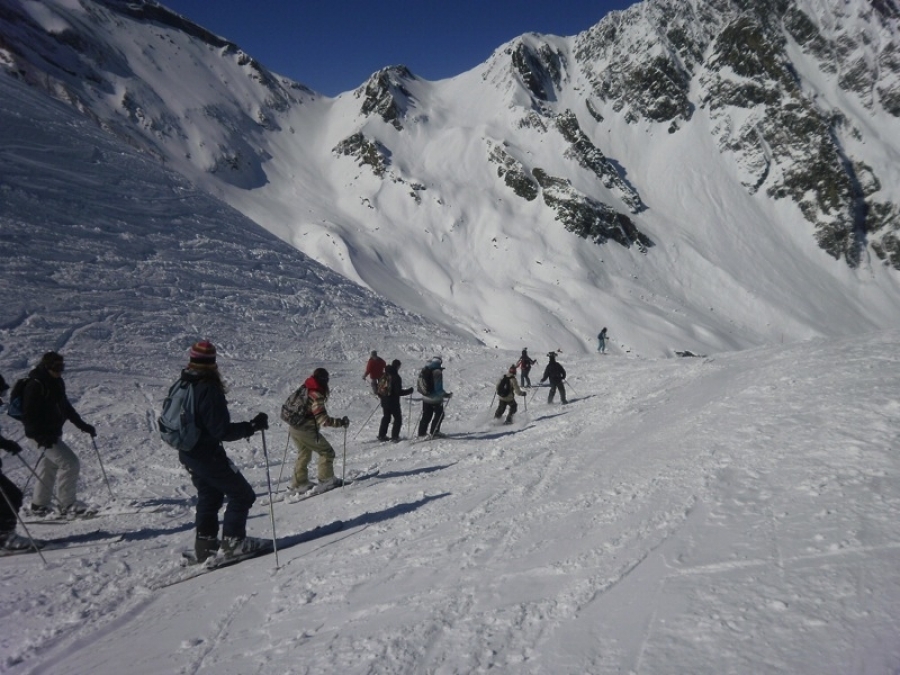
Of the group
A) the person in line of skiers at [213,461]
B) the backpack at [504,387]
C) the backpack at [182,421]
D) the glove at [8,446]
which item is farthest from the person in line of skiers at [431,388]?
the glove at [8,446]

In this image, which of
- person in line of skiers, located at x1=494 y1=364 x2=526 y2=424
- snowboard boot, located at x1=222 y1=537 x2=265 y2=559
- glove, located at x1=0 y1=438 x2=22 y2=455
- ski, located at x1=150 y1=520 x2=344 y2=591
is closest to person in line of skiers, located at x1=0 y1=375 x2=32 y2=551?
glove, located at x1=0 y1=438 x2=22 y2=455

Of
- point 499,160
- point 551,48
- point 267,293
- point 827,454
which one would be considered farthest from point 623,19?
point 827,454

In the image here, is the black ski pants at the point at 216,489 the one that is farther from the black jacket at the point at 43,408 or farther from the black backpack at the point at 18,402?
the black backpack at the point at 18,402

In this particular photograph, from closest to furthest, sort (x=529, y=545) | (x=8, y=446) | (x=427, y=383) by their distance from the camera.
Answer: (x=529, y=545) < (x=8, y=446) < (x=427, y=383)

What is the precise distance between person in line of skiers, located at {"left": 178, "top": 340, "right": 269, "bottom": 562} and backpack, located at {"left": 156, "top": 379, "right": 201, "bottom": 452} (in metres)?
0.04

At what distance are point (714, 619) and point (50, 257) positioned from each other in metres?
21.5

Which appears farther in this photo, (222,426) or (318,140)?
(318,140)

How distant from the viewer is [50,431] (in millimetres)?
6895

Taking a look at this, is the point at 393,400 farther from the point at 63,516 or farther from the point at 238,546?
the point at 238,546

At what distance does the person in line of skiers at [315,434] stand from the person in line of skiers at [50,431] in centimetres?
294

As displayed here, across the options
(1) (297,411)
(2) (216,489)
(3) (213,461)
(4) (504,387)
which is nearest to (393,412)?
(4) (504,387)

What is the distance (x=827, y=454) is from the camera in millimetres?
5500

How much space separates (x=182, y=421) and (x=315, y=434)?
126 inches

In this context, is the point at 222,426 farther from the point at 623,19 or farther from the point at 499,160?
the point at 623,19
